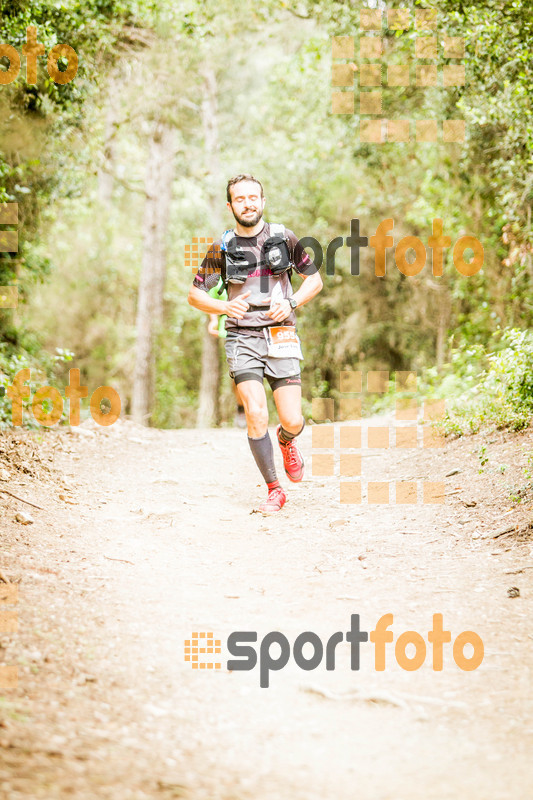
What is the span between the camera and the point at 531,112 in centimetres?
812

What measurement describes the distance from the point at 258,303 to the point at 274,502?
1.56 m

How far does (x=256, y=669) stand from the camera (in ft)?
10.5

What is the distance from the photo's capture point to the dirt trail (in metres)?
2.36

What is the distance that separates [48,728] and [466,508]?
395 centimetres


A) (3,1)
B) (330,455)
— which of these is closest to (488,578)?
(330,455)

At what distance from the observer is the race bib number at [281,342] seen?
5.96 m

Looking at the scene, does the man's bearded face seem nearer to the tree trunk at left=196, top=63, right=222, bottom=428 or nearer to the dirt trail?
the dirt trail

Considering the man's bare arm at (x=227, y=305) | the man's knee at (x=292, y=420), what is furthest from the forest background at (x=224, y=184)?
the man's bare arm at (x=227, y=305)

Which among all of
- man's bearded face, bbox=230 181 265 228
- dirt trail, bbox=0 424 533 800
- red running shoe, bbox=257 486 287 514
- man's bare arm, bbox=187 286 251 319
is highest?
man's bearded face, bbox=230 181 265 228

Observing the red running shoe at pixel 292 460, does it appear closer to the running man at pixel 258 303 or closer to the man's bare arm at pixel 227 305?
the running man at pixel 258 303

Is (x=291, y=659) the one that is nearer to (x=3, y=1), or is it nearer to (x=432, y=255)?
(x=3, y=1)

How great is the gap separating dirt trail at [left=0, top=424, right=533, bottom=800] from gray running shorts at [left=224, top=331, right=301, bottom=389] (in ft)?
3.54

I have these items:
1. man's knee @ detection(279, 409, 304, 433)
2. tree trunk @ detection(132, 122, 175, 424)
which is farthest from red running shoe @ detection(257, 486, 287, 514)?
tree trunk @ detection(132, 122, 175, 424)

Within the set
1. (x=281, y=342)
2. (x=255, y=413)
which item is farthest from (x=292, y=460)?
(x=281, y=342)
